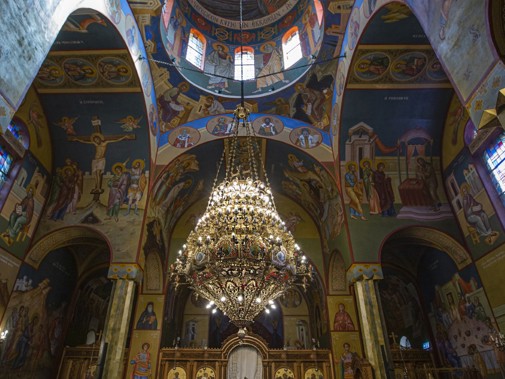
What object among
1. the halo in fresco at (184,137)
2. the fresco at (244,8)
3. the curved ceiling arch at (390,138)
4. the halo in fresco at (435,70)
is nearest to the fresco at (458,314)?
the curved ceiling arch at (390,138)

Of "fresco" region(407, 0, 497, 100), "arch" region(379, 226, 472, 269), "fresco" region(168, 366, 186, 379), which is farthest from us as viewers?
"fresco" region(168, 366, 186, 379)

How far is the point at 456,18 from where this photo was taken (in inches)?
175

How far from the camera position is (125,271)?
978 cm

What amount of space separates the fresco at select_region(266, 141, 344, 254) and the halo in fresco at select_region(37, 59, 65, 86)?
23.3ft

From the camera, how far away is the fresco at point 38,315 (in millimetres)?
9719

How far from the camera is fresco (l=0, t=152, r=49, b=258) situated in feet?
30.5

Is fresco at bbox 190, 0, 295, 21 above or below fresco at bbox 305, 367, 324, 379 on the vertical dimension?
above

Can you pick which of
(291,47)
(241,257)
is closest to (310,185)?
(291,47)

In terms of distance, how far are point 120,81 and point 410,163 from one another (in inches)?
382

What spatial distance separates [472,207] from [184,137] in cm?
964

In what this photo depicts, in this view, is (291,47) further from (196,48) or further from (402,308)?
(402,308)

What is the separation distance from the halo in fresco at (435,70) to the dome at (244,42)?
3749 millimetres

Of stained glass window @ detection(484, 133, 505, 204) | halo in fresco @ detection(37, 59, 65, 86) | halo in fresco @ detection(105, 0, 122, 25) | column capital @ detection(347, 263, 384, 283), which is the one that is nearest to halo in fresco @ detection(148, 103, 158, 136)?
halo in fresco @ detection(37, 59, 65, 86)

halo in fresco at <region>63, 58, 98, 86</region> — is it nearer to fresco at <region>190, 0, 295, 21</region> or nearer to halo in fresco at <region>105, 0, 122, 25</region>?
halo in fresco at <region>105, 0, 122, 25</region>
